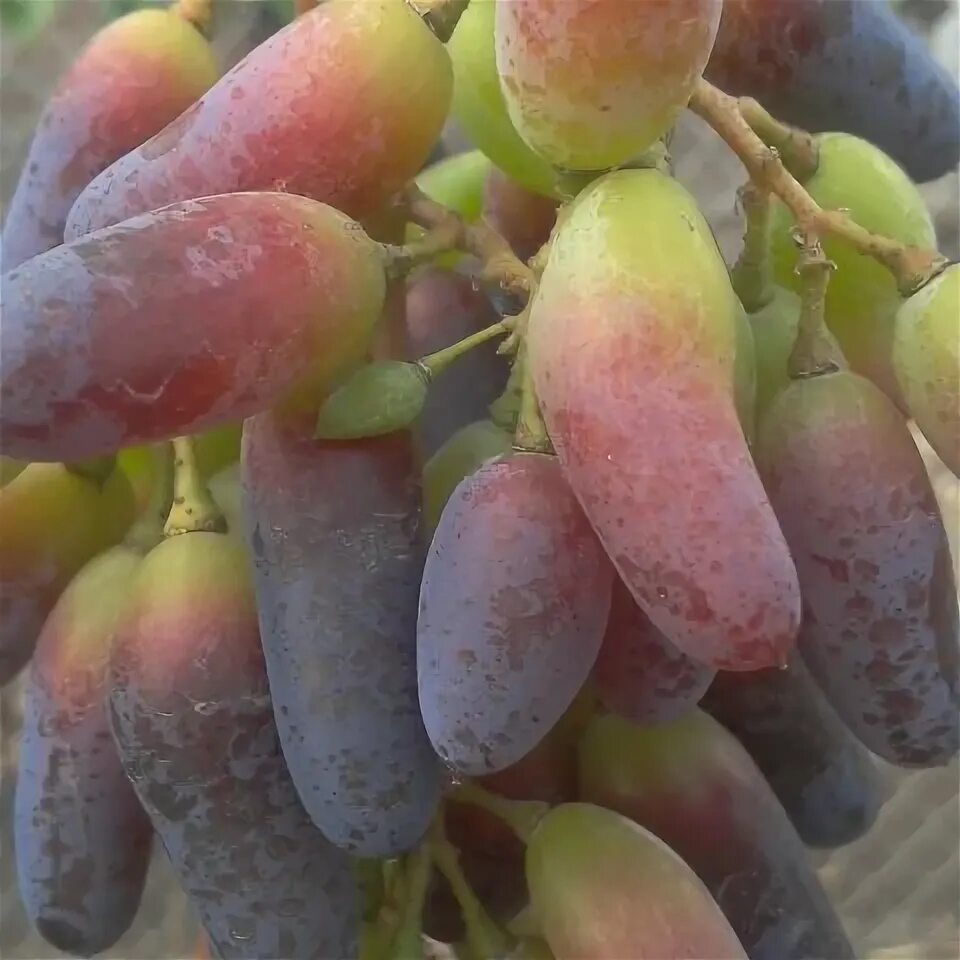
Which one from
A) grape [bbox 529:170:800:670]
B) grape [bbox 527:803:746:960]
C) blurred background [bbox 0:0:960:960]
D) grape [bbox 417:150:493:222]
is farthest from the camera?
blurred background [bbox 0:0:960:960]

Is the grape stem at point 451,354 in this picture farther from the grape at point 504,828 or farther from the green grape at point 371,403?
the grape at point 504,828

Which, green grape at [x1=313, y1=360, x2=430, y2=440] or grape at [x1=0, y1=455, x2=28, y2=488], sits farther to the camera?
grape at [x1=0, y1=455, x2=28, y2=488]

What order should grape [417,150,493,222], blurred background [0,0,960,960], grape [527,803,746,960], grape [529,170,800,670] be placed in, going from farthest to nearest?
1. blurred background [0,0,960,960]
2. grape [417,150,493,222]
3. grape [527,803,746,960]
4. grape [529,170,800,670]

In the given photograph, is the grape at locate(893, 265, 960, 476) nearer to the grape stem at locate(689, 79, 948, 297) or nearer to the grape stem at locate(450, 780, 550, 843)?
the grape stem at locate(689, 79, 948, 297)

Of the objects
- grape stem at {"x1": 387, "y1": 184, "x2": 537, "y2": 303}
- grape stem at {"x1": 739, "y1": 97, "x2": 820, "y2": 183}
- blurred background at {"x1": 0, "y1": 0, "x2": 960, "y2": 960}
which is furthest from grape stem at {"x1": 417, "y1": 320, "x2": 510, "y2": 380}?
blurred background at {"x1": 0, "y1": 0, "x2": 960, "y2": 960}

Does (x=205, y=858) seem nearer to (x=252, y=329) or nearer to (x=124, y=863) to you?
(x=124, y=863)

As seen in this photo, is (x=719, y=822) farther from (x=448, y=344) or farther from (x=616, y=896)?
(x=448, y=344)

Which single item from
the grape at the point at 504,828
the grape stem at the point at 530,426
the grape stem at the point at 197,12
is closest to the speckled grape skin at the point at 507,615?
the grape stem at the point at 530,426

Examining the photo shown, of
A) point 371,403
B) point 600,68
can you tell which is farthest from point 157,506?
point 600,68
